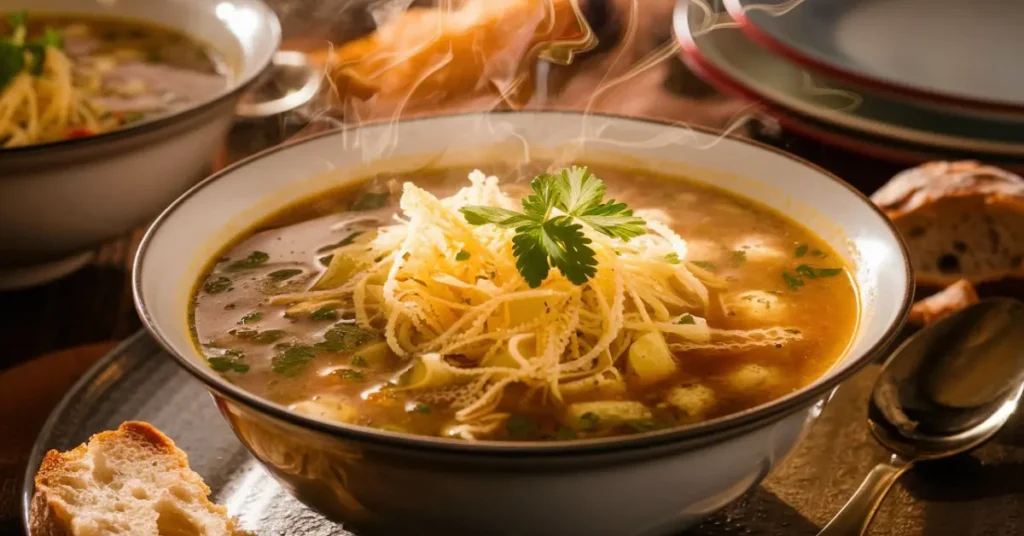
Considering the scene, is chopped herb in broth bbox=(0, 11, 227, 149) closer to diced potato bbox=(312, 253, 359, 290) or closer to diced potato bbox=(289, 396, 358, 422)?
diced potato bbox=(312, 253, 359, 290)

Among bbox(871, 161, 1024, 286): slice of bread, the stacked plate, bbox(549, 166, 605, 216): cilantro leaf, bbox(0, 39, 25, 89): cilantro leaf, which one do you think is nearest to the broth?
bbox(549, 166, 605, 216): cilantro leaf

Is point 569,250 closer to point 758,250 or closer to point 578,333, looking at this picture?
point 578,333

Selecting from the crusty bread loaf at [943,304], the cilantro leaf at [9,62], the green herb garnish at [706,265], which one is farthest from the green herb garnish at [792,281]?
the cilantro leaf at [9,62]

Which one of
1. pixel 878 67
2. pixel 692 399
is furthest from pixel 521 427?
pixel 878 67

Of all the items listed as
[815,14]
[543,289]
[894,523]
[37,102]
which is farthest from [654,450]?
[815,14]

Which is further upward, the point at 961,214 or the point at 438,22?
the point at 438,22

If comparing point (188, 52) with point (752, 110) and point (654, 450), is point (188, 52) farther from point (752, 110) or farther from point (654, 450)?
point (654, 450)
